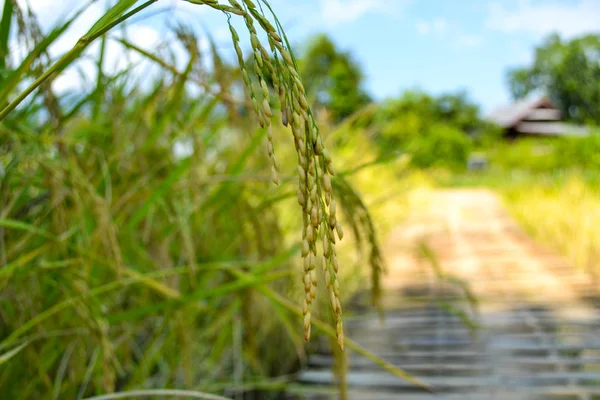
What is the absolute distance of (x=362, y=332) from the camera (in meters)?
2.41

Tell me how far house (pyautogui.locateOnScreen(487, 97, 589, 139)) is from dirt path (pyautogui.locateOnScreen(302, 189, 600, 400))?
1464 cm

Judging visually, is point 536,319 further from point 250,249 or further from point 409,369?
point 250,249

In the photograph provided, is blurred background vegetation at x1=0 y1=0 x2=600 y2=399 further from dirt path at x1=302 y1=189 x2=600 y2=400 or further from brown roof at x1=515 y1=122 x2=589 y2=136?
brown roof at x1=515 y1=122 x2=589 y2=136

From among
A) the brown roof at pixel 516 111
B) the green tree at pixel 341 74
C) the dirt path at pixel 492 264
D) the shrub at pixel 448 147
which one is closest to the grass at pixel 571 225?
the dirt path at pixel 492 264

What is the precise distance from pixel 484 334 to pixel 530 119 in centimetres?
2000

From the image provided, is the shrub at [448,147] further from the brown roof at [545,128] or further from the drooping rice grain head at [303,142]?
the drooping rice grain head at [303,142]

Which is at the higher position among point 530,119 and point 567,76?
point 530,119

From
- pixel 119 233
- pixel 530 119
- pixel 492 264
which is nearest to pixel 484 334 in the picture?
pixel 119 233

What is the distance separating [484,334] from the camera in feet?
7.53

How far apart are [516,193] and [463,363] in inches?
307

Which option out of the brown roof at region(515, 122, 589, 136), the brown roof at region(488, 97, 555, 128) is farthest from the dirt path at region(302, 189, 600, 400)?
the brown roof at region(488, 97, 555, 128)

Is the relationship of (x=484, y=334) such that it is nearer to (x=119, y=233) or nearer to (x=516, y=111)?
(x=119, y=233)

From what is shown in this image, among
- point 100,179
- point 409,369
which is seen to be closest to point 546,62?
point 409,369

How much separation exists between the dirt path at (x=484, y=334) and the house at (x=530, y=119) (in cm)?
1464
